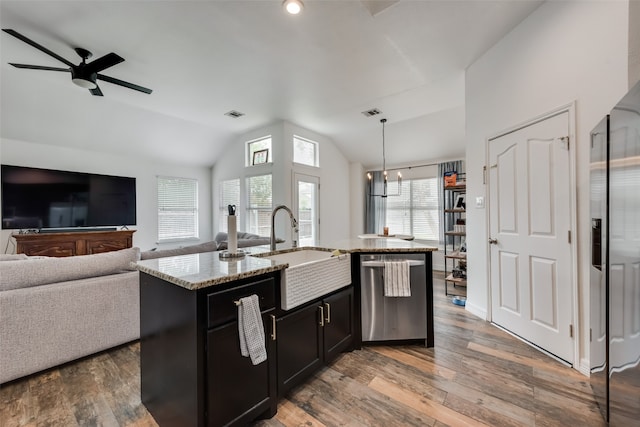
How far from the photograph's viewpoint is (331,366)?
2.14 m

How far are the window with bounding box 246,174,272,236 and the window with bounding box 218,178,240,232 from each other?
1.64 feet

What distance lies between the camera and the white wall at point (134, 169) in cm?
436

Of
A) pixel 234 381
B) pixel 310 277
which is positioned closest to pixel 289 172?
pixel 310 277

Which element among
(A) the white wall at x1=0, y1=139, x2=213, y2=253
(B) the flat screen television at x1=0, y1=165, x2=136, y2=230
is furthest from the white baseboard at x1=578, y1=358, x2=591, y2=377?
(B) the flat screen television at x1=0, y1=165, x2=136, y2=230

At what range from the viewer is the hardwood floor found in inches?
61.9

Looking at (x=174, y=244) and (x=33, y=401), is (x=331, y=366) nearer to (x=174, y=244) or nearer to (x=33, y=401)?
(x=33, y=401)

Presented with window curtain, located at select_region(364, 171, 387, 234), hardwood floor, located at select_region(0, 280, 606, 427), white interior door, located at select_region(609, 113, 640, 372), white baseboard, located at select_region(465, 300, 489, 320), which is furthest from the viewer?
window curtain, located at select_region(364, 171, 387, 234)

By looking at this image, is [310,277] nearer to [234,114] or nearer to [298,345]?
[298,345]

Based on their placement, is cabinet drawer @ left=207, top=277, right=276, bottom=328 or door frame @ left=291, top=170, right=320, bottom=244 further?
door frame @ left=291, top=170, right=320, bottom=244

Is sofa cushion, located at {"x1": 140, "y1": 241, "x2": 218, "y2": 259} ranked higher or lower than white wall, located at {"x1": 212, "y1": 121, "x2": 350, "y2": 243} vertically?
lower

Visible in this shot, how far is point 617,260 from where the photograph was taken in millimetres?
1293

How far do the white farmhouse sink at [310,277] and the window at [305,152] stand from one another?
3297 mm

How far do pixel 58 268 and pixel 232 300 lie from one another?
1815 mm

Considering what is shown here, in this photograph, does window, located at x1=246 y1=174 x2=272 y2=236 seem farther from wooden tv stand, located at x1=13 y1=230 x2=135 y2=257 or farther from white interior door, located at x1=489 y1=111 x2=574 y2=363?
white interior door, located at x1=489 y1=111 x2=574 y2=363
